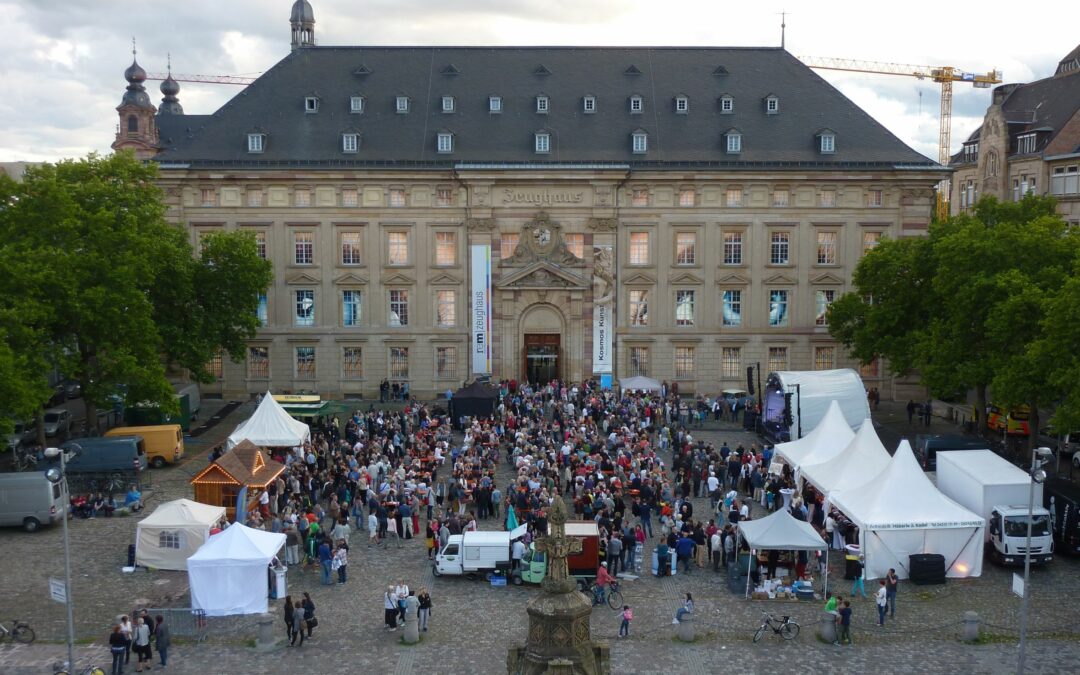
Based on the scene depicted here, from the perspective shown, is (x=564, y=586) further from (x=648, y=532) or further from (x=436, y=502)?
(x=436, y=502)

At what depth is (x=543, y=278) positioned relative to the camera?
202ft

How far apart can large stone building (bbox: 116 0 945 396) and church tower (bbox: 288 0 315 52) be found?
84.4 feet

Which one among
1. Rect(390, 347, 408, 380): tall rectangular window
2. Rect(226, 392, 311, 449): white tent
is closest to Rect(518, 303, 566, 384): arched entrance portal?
Rect(390, 347, 408, 380): tall rectangular window

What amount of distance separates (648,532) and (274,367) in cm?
3339

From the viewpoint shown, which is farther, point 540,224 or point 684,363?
point 684,363

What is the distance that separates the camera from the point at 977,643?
86.3 feet

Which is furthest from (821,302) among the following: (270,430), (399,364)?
(270,430)

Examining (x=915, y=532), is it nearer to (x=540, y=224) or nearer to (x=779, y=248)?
(x=779, y=248)

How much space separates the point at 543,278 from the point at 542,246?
5.93ft

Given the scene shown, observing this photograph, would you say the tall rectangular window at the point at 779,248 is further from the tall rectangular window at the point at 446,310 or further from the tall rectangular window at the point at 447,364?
the tall rectangular window at the point at 447,364

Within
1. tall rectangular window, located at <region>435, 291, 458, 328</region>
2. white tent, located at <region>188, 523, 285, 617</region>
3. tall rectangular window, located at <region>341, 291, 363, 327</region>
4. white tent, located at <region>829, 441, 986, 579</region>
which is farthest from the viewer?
tall rectangular window, located at <region>435, 291, 458, 328</region>

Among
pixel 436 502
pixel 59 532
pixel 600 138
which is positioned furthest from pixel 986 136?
pixel 59 532

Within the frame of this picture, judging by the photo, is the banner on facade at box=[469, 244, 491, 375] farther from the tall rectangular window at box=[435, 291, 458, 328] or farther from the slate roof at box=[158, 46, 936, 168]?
the slate roof at box=[158, 46, 936, 168]

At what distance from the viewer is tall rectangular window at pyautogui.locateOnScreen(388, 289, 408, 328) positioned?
62.1m
